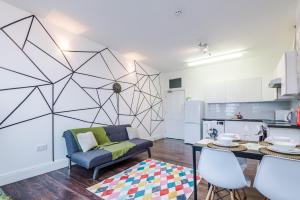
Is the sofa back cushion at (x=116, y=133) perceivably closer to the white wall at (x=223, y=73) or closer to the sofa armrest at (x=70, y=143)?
the sofa armrest at (x=70, y=143)

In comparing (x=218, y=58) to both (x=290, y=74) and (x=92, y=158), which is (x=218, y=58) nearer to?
(x=290, y=74)

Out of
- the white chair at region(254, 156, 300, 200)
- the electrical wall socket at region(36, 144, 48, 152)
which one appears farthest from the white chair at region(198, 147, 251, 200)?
the electrical wall socket at region(36, 144, 48, 152)

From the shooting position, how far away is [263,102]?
455 cm

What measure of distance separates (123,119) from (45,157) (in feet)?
6.95

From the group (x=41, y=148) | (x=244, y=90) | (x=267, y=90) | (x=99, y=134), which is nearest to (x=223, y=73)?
(x=244, y=90)

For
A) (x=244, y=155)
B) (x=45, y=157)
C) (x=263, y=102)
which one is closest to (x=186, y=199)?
(x=244, y=155)

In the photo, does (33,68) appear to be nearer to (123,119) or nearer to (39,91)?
(39,91)

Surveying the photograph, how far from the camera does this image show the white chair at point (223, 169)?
4.72 ft

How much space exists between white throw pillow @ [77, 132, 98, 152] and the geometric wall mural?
1.90 ft

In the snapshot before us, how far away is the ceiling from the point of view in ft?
8.18

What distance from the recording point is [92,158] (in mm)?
2596

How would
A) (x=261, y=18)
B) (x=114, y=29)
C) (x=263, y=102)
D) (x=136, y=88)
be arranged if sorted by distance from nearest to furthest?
(x=261, y=18) → (x=114, y=29) → (x=263, y=102) → (x=136, y=88)

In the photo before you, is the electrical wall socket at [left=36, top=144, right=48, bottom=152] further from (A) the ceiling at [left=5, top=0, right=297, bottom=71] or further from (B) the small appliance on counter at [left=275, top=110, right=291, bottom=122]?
(B) the small appliance on counter at [left=275, top=110, right=291, bottom=122]

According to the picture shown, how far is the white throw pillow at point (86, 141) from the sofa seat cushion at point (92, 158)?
0.11m
